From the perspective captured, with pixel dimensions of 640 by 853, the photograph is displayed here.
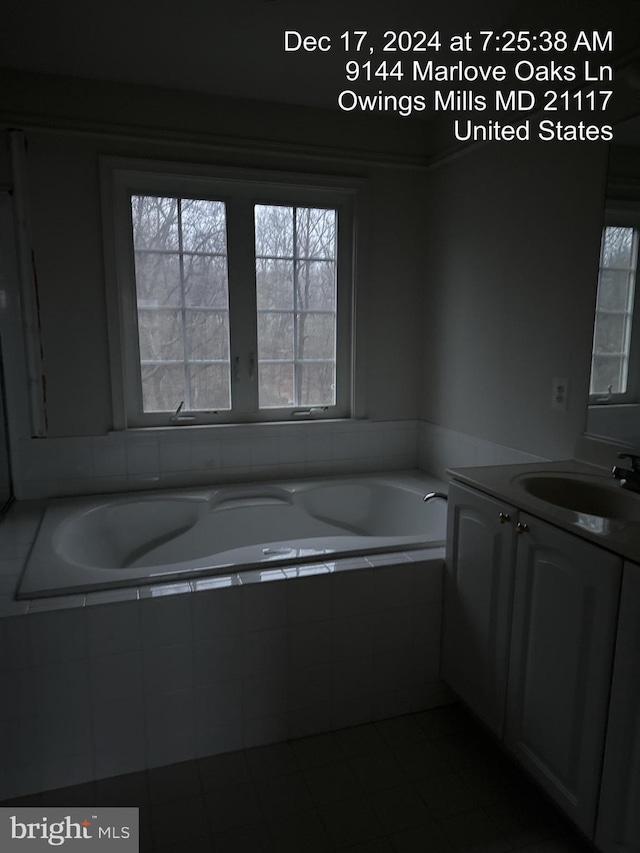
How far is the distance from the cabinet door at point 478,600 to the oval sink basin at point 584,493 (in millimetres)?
172

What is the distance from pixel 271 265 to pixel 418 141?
1018 millimetres

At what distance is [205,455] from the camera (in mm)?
2852

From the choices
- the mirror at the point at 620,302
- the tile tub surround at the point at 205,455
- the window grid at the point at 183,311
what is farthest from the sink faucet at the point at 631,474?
the window grid at the point at 183,311

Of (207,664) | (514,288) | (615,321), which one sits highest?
(514,288)

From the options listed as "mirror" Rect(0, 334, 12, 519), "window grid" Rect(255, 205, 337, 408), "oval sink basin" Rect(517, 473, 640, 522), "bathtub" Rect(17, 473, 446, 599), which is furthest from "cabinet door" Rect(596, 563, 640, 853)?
"mirror" Rect(0, 334, 12, 519)

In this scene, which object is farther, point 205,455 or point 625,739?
point 205,455

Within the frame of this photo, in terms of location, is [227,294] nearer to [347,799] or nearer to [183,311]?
[183,311]

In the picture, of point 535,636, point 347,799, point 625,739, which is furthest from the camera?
point 347,799

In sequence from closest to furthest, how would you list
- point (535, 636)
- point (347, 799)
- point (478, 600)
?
point (535, 636), point (347, 799), point (478, 600)

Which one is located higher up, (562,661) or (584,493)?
(584,493)

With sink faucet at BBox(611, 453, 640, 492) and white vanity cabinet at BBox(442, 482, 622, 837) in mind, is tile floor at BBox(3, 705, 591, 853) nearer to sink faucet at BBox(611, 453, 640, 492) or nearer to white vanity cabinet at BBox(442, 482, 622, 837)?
white vanity cabinet at BBox(442, 482, 622, 837)

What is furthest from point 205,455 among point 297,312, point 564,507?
point 564,507

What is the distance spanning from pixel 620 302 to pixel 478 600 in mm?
1073

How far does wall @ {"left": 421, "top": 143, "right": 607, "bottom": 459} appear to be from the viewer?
6.60 ft
